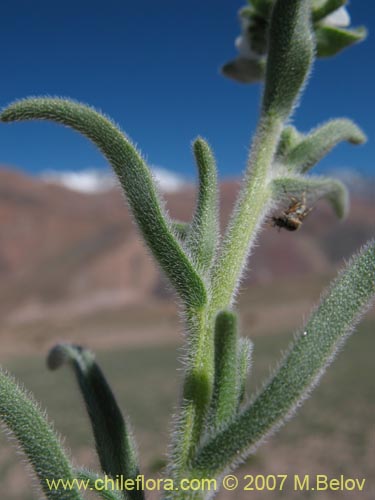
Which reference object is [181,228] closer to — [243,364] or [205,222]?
[205,222]

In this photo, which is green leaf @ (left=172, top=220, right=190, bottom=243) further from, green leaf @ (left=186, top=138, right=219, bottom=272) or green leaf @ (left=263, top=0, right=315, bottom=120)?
green leaf @ (left=263, top=0, right=315, bottom=120)

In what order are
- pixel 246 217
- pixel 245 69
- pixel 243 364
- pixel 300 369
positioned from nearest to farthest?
pixel 300 369 < pixel 243 364 < pixel 246 217 < pixel 245 69

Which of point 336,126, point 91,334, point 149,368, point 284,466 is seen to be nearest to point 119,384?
point 149,368

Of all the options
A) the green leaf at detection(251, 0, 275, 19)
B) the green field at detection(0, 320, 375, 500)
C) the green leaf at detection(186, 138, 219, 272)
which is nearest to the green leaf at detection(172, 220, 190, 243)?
the green leaf at detection(186, 138, 219, 272)

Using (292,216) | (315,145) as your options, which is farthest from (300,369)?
(315,145)

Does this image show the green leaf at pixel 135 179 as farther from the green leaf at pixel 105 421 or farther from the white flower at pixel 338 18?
the white flower at pixel 338 18
